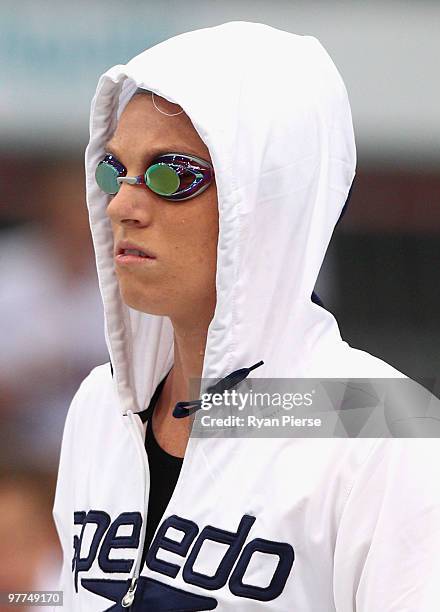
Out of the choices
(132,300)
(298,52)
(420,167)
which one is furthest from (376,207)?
(132,300)

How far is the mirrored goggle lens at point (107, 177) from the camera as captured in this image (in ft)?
4.30

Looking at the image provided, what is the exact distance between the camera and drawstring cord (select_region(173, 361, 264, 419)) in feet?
4.22

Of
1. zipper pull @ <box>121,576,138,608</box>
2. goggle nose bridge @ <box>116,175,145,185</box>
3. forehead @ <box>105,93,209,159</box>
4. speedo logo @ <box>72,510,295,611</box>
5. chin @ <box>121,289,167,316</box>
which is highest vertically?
forehead @ <box>105,93,209,159</box>

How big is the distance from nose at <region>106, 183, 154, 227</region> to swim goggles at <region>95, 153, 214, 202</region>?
1cm

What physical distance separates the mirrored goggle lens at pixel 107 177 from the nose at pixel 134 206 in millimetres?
44

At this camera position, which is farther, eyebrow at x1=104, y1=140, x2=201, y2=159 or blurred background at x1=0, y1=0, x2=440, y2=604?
blurred background at x1=0, y1=0, x2=440, y2=604

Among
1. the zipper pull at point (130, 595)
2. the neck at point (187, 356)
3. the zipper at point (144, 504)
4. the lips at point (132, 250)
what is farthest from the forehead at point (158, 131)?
the zipper pull at point (130, 595)

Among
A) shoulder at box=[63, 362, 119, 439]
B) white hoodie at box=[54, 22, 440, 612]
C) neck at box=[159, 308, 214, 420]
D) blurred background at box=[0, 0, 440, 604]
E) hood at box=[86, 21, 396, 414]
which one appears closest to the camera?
white hoodie at box=[54, 22, 440, 612]

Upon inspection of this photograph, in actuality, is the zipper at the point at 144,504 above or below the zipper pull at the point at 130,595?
above

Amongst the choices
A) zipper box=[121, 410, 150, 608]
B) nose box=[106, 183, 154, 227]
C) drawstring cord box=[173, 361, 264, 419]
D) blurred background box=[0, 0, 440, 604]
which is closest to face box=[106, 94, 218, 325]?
nose box=[106, 183, 154, 227]

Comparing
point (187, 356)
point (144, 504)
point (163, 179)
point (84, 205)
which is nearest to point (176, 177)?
point (163, 179)

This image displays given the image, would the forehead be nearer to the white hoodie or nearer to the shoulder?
the white hoodie

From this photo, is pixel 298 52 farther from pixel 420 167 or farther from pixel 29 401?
pixel 29 401

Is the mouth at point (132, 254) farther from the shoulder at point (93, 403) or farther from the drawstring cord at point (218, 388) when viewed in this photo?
the shoulder at point (93, 403)
